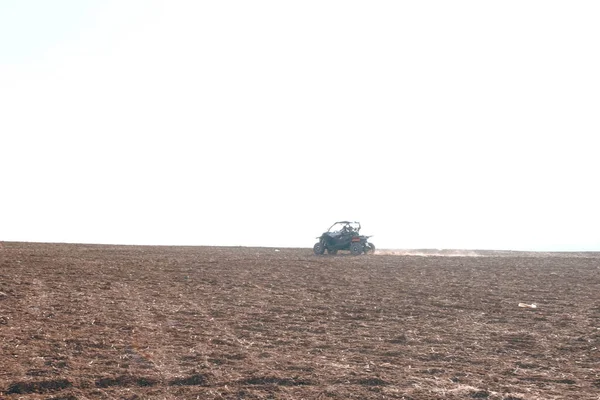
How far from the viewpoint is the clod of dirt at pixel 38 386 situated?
9.48 metres

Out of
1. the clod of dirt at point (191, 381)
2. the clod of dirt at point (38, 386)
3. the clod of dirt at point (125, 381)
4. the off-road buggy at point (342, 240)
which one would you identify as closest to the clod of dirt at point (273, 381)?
the clod of dirt at point (191, 381)

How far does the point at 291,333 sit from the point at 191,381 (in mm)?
3870

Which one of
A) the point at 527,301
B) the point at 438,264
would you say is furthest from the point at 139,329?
the point at 438,264

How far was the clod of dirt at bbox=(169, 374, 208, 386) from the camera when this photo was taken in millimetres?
9953

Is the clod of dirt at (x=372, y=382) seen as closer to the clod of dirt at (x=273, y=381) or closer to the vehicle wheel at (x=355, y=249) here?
the clod of dirt at (x=273, y=381)

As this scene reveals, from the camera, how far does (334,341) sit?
13.1m

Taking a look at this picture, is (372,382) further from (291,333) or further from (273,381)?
(291,333)

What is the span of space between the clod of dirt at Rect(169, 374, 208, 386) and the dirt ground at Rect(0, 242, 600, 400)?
2 centimetres

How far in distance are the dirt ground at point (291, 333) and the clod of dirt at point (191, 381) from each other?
0.02 metres

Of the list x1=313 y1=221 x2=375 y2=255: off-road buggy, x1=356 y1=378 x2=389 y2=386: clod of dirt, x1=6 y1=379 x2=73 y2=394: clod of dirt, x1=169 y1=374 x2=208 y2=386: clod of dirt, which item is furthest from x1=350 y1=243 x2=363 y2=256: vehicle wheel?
x1=6 y1=379 x2=73 y2=394: clod of dirt

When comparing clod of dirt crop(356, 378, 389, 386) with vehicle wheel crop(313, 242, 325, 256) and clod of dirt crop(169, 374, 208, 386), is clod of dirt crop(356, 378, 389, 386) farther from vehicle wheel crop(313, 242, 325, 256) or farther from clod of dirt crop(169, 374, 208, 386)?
vehicle wheel crop(313, 242, 325, 256)

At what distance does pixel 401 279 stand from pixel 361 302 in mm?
5161

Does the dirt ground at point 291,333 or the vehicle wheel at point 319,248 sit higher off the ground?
the vehicle wheel at point 319,248

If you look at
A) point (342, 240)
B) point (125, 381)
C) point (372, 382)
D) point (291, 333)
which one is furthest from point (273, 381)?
point (342, 240)
